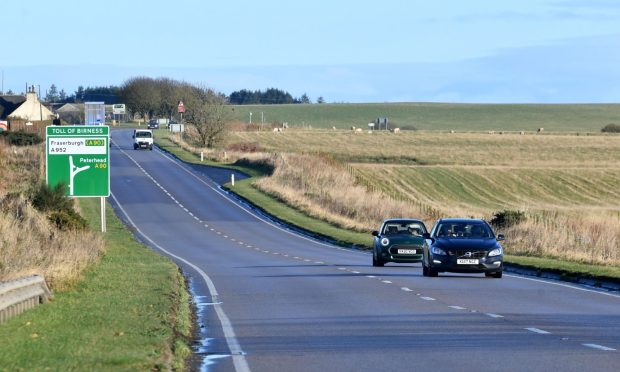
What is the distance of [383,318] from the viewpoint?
18.6 m

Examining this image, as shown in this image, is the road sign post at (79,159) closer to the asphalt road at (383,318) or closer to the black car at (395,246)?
the asphalt road at (383,318)

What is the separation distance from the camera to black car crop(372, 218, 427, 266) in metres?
34.5

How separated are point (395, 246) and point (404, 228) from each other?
1578mm

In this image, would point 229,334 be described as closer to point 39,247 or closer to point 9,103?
point 39,247

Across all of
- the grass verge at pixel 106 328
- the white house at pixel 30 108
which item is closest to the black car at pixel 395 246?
the grass verge at pixel 106 328

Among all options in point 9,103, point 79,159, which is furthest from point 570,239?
point 9,103

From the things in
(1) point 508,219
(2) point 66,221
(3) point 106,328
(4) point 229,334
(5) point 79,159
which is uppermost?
(5) point 79,159

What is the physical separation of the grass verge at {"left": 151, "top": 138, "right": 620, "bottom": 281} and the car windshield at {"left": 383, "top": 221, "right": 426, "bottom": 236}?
2.66 meters

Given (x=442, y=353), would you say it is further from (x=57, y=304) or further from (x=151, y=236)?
(x=151, y=236)

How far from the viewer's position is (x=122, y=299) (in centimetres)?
2005

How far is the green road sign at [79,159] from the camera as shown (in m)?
44.0

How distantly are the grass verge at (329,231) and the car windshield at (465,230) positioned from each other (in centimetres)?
199

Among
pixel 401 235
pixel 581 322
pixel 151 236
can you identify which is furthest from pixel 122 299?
pixel 151 236

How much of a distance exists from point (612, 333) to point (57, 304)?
8.11 m
